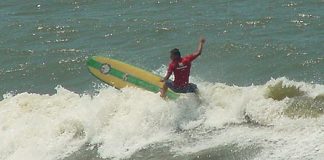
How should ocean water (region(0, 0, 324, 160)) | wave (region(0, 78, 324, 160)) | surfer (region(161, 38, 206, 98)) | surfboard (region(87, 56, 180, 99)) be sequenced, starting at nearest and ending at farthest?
wave (region(0, 78, 324, 160)) → ocean water (region(0, 0, 324, 160)) → surfer (region(161, 38, 206, 98)) → surfboard (region(87, 56, 180, 99))

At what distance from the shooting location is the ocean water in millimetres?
11492

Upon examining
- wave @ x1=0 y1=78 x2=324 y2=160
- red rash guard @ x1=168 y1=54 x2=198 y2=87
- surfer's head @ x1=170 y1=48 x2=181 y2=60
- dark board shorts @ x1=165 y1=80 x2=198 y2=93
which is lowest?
wave @ x1=0 y1=78 x2=324 y2=160

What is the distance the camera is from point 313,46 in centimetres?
1742

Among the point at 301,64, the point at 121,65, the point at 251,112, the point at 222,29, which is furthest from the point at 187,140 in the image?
the point at 222,29

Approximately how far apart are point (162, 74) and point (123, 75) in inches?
78.1

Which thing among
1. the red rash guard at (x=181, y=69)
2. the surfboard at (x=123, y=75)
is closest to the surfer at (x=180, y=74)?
the red rash guard at (x=181, y=69)

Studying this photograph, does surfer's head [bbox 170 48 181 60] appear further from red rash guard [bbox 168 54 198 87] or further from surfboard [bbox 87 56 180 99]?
surfboard [bbox 87 56 180 99]

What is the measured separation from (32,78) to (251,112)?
855 centimetres

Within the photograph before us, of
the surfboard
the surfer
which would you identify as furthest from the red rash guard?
the surfboard

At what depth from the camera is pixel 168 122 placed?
12484mm

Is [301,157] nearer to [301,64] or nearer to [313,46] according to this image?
[301,64]

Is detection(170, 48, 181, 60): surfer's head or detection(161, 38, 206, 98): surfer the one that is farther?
detection(161, 38, 206, 98): surfer

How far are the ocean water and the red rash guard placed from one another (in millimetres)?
368

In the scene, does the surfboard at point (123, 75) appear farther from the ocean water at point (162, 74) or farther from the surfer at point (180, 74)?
the ocean water at point (162, 74)
